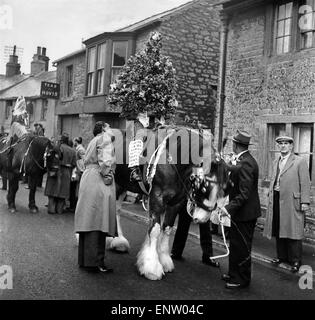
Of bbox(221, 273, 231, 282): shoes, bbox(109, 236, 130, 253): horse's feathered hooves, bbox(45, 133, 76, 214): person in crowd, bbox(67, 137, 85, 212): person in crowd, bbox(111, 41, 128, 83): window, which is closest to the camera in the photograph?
bbox(221, 273, 231, 282): shoes

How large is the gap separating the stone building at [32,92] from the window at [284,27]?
627 inches

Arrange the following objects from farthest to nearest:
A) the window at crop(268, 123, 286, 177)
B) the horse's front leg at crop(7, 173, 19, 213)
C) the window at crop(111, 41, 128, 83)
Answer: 1. the window at crop(111, 41, 128, 83)
2. the window at crop(268, 123, 286, 177)
3. the horse's front leg at crop(7, 173, 19, 213)

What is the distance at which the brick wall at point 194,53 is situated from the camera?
51.9ft

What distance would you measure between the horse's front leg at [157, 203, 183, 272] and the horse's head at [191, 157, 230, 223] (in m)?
0.63

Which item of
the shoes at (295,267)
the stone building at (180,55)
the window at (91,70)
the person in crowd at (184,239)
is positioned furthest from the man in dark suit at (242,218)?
the window at (91,70)

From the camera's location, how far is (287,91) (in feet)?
33.6

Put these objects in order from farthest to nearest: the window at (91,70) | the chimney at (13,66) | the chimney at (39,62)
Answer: the chimney at (13,66)
the chimney at (39,62)
the window at (91,70)

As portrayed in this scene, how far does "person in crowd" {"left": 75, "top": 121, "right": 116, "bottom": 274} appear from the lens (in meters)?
5.65

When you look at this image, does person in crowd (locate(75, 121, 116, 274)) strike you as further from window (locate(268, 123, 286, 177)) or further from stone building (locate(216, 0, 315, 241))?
window (locate(268, 123, 286, 177))

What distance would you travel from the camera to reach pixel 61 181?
1057 centimetres

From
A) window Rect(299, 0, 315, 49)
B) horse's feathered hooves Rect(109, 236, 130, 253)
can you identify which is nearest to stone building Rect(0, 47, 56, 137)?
window Rect(299, 0, 315, 49)

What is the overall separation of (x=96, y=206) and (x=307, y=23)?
7.29 metres

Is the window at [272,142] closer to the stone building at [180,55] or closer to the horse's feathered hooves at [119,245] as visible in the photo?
the stone building at [180,55]

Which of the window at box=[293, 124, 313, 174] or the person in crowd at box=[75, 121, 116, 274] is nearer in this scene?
the person in crowd at box=[75, 121, 116, 274]
